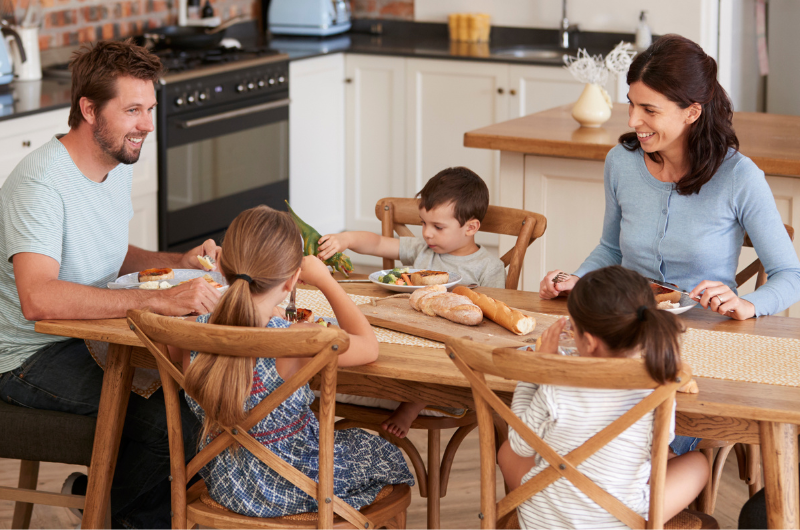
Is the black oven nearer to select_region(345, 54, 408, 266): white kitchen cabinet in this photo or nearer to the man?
select_region(345, 54, 408, 266): white kitchen cabinet

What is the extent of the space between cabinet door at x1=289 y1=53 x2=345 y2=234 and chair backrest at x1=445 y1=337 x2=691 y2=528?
11.2 ft

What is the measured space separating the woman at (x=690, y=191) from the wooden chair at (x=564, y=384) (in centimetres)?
61

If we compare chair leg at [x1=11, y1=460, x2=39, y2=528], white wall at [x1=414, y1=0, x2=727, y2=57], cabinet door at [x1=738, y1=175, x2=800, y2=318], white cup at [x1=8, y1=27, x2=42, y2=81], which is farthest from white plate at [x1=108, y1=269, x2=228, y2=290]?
white wall at [x1=414, y1=0, x2=727, y2=57]

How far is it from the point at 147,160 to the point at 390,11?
7.49 ft

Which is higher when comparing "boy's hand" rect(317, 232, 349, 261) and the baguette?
"boy's hand" rect(317, 232, 349, 261)

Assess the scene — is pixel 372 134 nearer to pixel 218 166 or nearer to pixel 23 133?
pixel 218 166

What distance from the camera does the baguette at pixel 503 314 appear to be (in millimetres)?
1875

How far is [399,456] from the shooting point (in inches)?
74.9

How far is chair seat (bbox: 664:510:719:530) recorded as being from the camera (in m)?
1.66

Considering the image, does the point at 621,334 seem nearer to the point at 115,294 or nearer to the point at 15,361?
the point at 115,294

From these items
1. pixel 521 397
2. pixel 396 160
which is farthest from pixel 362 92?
pixel 521 397

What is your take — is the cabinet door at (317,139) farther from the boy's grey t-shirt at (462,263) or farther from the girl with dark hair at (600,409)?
the girl with dark hair at (600,409)

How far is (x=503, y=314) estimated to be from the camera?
1917mm

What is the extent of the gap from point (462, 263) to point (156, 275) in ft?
2.59
